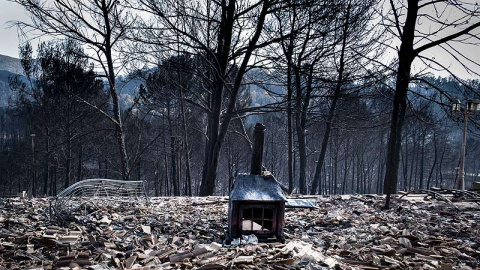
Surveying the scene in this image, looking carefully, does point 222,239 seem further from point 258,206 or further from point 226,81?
point 226,81

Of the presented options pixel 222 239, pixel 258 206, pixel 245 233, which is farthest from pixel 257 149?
pixel 222 239

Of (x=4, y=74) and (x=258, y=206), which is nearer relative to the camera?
(x=258, y=206)

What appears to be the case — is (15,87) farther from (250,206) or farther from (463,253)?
(463,253)

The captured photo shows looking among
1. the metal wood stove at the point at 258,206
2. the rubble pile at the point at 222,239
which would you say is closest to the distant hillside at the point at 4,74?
the rubble pile at the point at 222,239

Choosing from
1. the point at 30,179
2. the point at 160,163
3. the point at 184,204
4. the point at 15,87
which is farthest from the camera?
the point at 160,163

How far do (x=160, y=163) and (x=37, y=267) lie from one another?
2578 cm

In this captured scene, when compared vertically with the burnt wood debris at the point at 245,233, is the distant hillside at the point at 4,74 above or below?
above

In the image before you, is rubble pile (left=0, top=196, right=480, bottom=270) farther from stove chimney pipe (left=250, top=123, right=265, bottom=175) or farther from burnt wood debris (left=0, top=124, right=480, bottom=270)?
stove chimney pipe (left=250, top=123, right=265, bottom=175)

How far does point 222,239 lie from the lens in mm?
5598

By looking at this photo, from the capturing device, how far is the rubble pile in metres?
4.09

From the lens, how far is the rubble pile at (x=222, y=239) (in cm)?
409

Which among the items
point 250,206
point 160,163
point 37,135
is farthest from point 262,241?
point 160,163

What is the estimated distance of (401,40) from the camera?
7441mm

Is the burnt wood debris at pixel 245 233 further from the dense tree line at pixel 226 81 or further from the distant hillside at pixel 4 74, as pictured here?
the distant hillside at pixel 4 74
